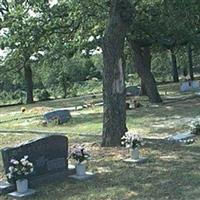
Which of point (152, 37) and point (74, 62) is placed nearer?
point (152, 37)

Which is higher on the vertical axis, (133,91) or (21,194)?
(133,91)

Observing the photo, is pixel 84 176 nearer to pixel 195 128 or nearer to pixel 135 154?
pixel 135 154

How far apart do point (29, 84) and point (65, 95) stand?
118 inches

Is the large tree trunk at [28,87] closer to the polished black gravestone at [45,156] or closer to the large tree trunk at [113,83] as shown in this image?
the large tree trunk at [113,83]

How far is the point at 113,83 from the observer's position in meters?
12.1

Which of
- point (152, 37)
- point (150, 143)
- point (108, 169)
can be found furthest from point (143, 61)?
point (108, 169)

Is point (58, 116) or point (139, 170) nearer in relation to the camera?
point (139, 170)

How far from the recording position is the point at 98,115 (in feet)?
68.5

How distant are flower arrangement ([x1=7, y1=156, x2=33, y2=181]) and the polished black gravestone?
0.23 m

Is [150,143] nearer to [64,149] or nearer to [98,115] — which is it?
[64,149]

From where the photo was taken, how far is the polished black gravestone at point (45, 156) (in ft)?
28.7

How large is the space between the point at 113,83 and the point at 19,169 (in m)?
4.33

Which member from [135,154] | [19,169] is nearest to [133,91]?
[135,154]

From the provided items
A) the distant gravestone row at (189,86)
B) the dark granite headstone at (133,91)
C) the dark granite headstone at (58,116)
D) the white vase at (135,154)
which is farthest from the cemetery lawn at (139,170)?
the distant gravestone row at (189,86)
